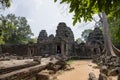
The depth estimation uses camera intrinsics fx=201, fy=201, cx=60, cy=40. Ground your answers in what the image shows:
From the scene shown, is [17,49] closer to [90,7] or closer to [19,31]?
[19,31]

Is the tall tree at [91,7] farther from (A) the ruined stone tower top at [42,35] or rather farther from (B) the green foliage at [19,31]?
(B) the green foliage at [19,31]

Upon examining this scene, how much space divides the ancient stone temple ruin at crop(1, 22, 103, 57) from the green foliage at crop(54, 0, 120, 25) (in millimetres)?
28679

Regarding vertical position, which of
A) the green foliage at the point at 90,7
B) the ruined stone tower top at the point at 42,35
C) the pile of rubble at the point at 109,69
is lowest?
the pile of rubble at the point at 109,69

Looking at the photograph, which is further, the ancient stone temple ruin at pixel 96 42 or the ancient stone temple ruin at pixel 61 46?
the ancient stone temple ruin at pixel 96 42

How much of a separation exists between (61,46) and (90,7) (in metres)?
29.4

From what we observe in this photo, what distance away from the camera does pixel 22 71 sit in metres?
8.20

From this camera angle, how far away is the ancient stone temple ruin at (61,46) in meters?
33.6

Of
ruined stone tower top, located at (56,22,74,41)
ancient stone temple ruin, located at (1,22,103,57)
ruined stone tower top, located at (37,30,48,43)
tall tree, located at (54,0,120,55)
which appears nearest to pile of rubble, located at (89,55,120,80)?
tall tree, located at (54,0,120,55)

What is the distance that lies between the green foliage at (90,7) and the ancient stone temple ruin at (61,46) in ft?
94.1

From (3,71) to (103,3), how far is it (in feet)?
17.0

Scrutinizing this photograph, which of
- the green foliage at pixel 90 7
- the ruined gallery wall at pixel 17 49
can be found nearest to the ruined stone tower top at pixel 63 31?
the ruined gallery wall at pixel 17 49

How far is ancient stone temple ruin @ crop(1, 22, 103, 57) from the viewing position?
33.6m

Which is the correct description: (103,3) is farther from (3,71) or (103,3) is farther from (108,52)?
(108,52)

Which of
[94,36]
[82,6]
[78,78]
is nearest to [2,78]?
[82,6]
